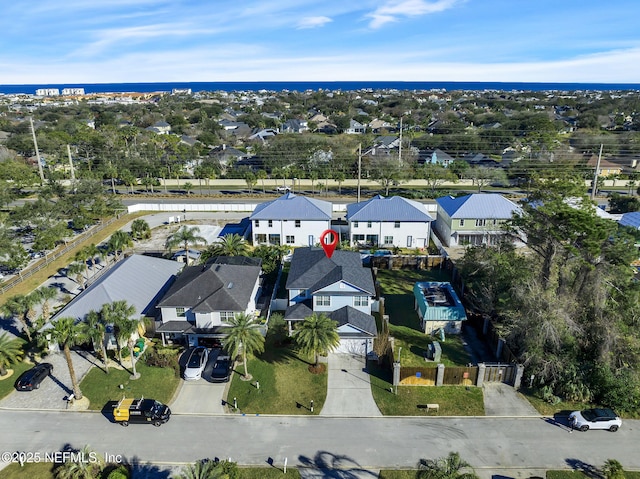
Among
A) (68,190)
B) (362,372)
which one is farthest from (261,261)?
(68,190)

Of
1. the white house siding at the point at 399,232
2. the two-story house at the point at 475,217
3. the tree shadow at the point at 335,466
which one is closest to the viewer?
the tree shadow at the point at 335,466

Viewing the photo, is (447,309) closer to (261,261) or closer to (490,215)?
(261,261)

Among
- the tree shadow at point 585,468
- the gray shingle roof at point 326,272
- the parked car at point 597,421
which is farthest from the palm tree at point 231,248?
the tree shadow at point 585,468

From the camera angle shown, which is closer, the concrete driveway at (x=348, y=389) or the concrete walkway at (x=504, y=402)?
the concrete walkway at (x=504, y=402)

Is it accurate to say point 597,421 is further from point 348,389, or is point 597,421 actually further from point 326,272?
point 326,272

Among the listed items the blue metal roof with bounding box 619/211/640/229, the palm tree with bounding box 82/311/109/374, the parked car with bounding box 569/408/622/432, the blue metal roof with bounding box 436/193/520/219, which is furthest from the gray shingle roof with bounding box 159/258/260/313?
the blue metal roof with bounding box 619/211/640/229

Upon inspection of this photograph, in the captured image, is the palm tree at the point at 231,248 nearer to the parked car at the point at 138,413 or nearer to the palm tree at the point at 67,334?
the palm tree at the point at 67,334
